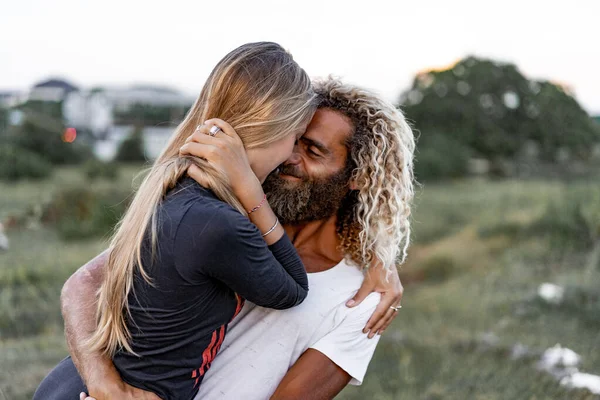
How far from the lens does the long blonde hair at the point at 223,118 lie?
214 centimetres

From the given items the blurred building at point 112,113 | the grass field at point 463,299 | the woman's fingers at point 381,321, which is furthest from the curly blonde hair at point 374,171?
the blurred building at point 112,113

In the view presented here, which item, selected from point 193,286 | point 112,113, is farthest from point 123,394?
point 112,113

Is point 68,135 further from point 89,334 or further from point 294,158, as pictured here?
point 89,334

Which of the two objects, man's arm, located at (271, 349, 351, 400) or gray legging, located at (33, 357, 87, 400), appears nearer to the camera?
gray legging, located at (33, 357, 87, 400)

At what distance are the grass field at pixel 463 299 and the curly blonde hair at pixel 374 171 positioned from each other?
8.07 feet

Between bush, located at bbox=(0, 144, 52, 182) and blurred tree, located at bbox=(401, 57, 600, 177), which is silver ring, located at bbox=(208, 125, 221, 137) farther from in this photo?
bush, located at bbox=(0, 144, 52, 182)

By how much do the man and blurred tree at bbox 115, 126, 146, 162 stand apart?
29737 millimetres

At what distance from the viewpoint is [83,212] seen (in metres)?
15.2

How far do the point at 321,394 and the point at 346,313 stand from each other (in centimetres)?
33

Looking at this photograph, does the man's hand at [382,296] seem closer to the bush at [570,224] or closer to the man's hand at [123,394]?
the man's hand at [123,394]

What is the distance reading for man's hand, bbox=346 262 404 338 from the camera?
2.74 metres

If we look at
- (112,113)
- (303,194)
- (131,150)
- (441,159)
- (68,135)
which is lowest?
(112,113)

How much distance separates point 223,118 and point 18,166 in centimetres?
2005

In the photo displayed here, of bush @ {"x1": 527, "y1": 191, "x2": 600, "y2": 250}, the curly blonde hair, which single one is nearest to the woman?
the curly blonde hair
